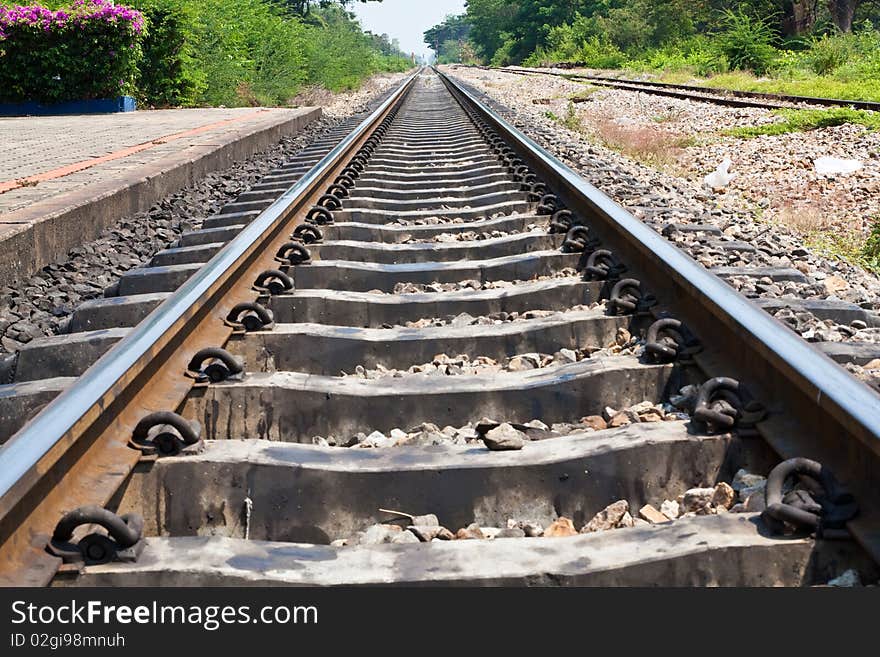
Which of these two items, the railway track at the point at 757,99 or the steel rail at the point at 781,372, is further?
the railway track at the point at 757,99

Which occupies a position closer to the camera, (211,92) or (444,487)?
(444,487)

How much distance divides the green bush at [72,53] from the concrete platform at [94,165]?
135 centimetres

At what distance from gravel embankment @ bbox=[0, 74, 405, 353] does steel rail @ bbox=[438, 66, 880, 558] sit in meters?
2.29

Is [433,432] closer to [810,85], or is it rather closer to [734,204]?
Result: [734,204]

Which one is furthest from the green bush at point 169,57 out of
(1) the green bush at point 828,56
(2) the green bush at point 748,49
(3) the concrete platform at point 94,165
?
(2) the green bush at point 748,49

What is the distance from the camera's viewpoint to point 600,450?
2234mm

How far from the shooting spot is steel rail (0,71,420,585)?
5.85ft

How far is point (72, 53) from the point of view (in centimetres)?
1529

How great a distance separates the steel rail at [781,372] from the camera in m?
1.94

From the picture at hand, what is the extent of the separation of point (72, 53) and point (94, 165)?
8820 millimetres

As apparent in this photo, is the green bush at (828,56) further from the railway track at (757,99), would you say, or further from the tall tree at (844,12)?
the tall tree at (844,12)

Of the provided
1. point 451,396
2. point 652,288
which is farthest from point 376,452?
point 652,288
